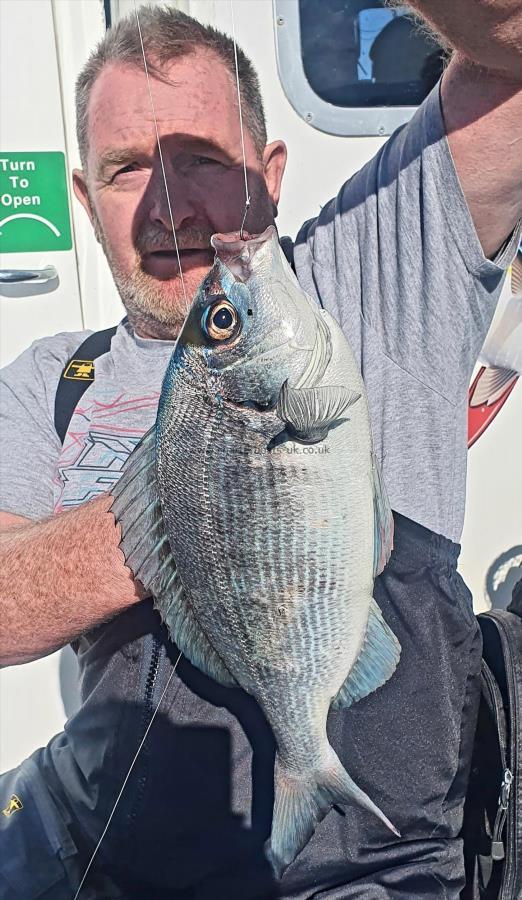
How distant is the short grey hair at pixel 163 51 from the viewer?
2.00m

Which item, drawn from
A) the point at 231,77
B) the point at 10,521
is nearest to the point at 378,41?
the point at 231,77

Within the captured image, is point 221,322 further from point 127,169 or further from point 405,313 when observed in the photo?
point 127,169

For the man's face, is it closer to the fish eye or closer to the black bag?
the fish eye

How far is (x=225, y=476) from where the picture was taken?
1190mm

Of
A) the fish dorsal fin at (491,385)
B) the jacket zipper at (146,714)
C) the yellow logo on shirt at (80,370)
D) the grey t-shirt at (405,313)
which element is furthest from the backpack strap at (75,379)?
the fish dorsal fin at (491,385)

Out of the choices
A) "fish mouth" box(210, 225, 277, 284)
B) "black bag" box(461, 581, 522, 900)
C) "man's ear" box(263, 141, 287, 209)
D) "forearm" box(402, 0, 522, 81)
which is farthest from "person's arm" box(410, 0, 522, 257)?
"black bag" box(461, 581, 522, 900)

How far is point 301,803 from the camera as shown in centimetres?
128

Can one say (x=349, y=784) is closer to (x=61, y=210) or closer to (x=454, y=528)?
(x=454, y=528)

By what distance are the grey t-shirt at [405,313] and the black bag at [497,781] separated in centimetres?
29

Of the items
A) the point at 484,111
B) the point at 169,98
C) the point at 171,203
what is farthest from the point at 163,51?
the point at 484,111

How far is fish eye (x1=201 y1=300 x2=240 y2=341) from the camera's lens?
A: 3.97ft

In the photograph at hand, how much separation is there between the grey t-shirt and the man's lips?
24 centimetres

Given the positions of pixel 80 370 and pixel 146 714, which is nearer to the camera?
pixel 146 714

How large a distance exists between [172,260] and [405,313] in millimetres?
638
